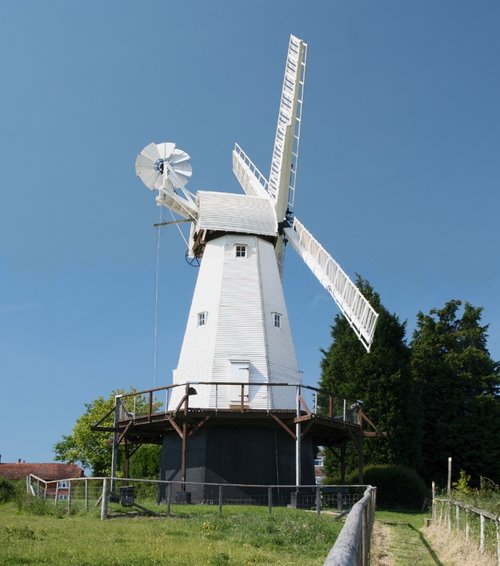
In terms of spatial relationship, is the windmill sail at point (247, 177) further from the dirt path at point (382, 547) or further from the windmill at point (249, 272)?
the dirt path at point (382, 547)

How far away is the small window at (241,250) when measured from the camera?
29102 millimetres

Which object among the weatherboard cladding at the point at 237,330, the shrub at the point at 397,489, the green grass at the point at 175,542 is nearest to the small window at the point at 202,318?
the weatherboard cladding at the point at 237,330

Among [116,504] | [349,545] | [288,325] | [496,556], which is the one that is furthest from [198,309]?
[349,545]

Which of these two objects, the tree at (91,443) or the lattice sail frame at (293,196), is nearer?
the lattice sail frame at (293,196)

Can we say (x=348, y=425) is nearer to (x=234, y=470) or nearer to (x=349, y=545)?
(x=234, y=470)

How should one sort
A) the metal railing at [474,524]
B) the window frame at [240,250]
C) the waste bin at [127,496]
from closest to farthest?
the metal railing at [474,524], the waste bin at [127,496], the window frame at [240,250]

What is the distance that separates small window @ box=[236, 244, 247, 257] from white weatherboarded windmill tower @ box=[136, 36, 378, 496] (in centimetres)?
4

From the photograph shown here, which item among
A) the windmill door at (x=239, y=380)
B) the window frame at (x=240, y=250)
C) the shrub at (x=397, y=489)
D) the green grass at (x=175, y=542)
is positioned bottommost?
the shrub at (x=397, y=489)

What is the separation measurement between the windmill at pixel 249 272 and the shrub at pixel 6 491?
22.0 feet

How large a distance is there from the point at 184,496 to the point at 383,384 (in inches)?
673

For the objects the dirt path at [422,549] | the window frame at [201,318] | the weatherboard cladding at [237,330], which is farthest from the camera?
the window frame at [201,318]

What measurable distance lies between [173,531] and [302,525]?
2.73 m

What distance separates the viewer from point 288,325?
2897 centimetres

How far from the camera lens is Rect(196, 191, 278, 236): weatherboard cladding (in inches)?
1152
